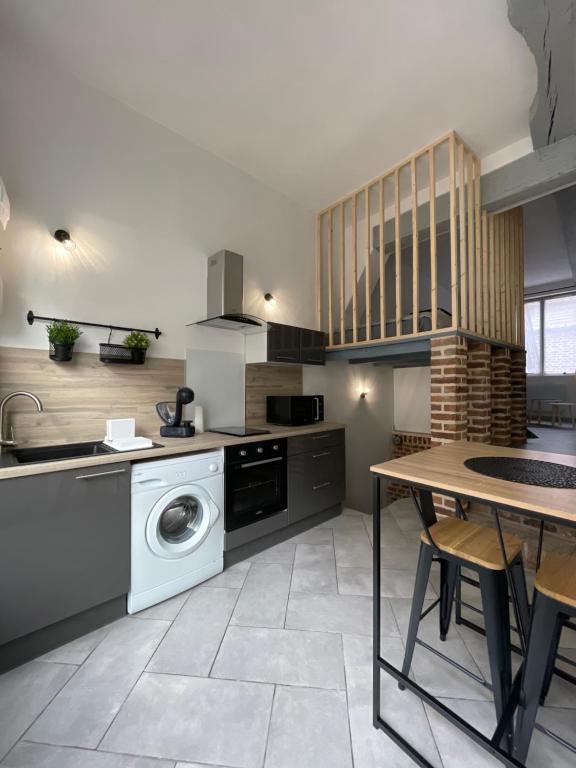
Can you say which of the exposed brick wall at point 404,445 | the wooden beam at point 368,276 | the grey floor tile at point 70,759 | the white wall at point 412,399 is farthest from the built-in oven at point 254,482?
the white wall at point 412,399

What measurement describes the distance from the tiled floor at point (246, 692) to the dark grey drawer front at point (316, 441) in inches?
42.2

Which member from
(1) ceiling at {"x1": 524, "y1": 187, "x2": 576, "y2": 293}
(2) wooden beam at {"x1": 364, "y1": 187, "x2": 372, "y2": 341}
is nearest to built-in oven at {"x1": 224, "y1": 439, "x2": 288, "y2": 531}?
(2) wooden beam at {"x1": 364, "y1": 187, "x2": 372, "y2": 341}

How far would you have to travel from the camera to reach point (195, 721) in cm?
124

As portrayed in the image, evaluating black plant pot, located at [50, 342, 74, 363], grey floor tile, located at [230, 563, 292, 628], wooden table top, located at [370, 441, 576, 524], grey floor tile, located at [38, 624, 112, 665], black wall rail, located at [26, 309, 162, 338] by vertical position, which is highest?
black wall rail, located at [26, 309, 162, 338]

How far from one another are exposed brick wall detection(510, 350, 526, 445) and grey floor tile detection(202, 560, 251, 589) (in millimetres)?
3642

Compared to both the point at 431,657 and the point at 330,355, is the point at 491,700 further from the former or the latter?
the point at 330,355

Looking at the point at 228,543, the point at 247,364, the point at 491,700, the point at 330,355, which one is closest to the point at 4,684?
the point at 228,543

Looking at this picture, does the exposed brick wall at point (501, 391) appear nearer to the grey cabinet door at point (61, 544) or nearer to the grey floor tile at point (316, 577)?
the grey floor tile at point (316, 577)

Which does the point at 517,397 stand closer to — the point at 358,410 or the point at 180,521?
the point at 358,410

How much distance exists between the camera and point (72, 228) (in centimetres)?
220

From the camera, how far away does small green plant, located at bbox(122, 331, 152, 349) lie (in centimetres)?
233

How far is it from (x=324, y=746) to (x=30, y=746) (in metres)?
1.11

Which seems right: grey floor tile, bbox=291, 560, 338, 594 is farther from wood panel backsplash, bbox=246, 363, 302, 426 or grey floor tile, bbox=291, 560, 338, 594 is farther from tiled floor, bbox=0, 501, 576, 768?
wood panel backsplash, bbox=246, 363, 302, 426

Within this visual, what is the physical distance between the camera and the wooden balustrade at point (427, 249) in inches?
109
